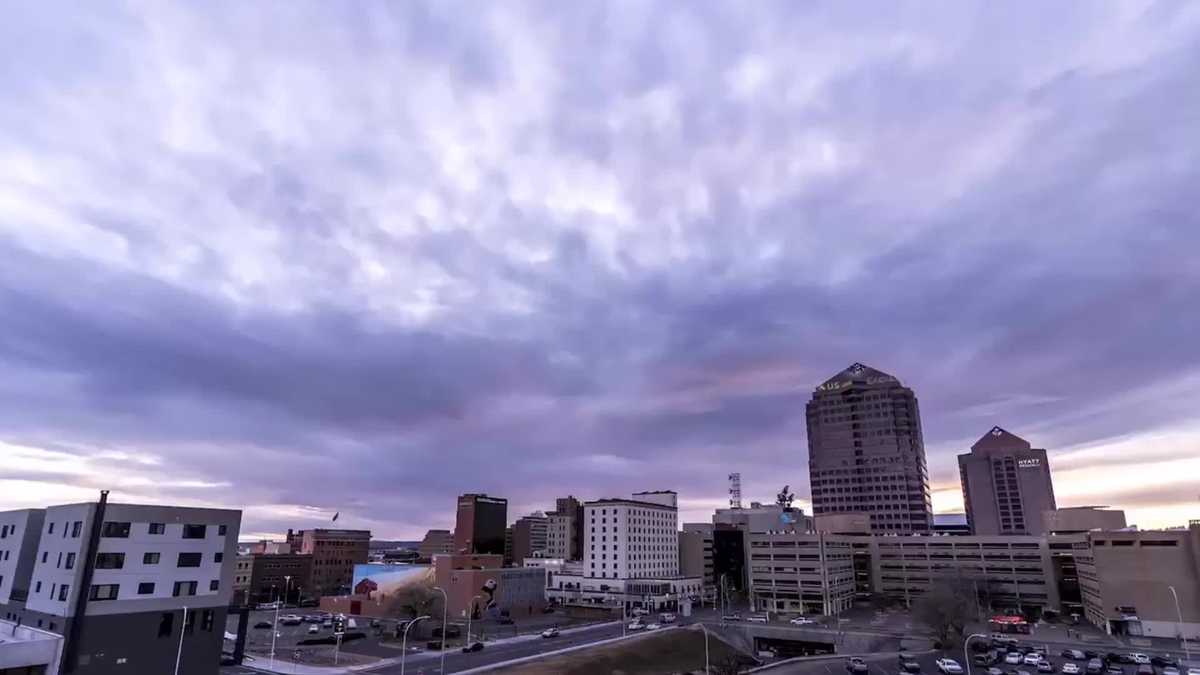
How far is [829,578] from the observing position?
156625mm

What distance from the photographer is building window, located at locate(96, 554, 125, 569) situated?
67938 mm

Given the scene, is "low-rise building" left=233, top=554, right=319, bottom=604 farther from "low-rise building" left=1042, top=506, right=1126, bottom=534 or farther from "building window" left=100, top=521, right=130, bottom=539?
"low-rise building" left=1042, top=506, right=1126, bottom=534

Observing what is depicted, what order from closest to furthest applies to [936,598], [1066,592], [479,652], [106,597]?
[106,597]
[479,652]
[936,598]
[1066,592]

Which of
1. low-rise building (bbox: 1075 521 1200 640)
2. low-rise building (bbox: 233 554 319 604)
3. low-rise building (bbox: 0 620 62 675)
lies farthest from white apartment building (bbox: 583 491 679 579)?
low-rise building (bbox: 0 620 62 675)

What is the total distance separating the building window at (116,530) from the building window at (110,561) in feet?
6.41

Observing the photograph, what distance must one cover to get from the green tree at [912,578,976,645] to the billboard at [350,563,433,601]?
10171 cm

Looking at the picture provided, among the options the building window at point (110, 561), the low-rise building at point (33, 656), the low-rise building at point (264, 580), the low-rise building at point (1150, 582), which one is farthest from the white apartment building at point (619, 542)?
the low-rise building at point (33, 656)

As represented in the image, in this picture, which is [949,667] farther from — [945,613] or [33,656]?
[33,656]

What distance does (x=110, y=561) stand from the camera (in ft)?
226

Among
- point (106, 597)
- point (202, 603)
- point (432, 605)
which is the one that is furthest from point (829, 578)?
point (106, 597)

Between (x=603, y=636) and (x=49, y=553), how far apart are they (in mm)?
79820

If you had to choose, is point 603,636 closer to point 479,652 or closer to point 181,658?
point 479,652

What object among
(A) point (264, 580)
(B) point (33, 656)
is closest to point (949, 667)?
(B) point (33, 656)

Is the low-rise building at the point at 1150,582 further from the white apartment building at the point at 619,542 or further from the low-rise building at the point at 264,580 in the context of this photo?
the low-rise building at the point at 264,580
